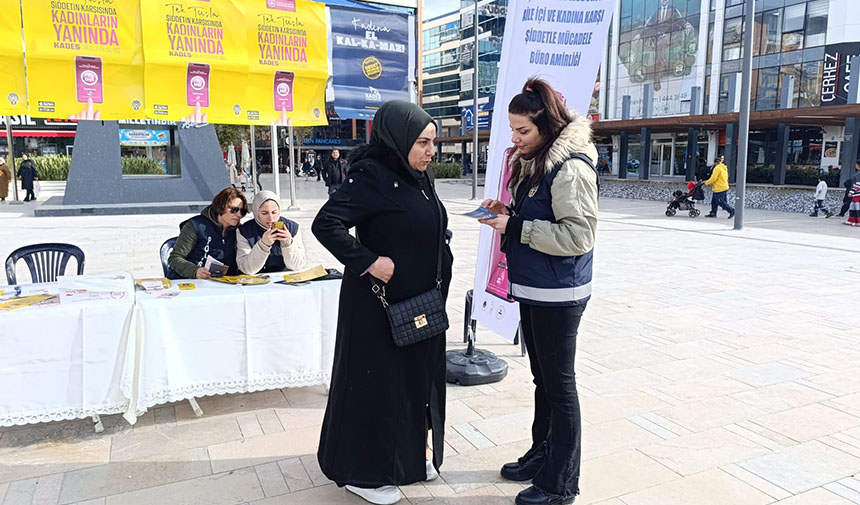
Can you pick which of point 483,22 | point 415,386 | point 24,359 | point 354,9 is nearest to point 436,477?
point 415,386

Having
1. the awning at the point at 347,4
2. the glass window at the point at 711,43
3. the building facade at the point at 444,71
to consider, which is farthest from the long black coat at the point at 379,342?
the building facade at the point at 444,71

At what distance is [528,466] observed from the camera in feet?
9.67

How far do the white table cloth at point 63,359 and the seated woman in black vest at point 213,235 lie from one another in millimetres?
830

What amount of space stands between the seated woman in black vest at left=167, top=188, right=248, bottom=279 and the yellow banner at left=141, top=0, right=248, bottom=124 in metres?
0.96

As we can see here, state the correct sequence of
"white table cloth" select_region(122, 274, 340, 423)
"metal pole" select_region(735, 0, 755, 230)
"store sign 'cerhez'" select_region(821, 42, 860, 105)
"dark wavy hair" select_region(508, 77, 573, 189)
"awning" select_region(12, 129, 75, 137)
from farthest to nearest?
"awning" select_region(12, 129, 75, 137) → "store sign 'cerhez'" select_region(821, 42, 860, 105) → "metal pole" select_region(735, 0, 755, 230) → "white table cloth" select_region(122, 274, 340, 423) → "dark wavy hair" select_region(508, 77, 573, 189)

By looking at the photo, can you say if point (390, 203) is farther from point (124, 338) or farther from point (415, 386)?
point (124, 338)

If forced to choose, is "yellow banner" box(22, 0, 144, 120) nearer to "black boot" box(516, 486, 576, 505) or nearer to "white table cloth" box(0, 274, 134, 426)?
"white table cloth" box(0, 274, 134, 426)

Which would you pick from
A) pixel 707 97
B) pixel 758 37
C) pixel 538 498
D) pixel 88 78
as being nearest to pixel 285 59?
pixel 88 78

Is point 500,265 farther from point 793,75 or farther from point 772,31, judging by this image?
point 772,31

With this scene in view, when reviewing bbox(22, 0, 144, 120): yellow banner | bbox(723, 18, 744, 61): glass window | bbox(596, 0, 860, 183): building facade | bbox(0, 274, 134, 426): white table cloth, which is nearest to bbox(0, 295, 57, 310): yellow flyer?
bbox(0, 274, 134, 426): white table cloth

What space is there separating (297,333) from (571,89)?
92.1 inches

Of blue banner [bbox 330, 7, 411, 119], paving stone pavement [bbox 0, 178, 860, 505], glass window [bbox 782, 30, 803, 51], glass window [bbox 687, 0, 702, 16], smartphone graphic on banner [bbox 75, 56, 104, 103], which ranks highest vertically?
glass window [bbox 687, 0, 702, 16]

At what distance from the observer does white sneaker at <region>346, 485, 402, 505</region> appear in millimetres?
2717

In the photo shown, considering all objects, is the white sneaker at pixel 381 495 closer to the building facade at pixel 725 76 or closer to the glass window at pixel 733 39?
the building facade at pixel 725 76
